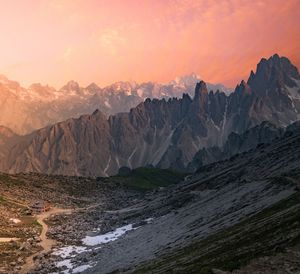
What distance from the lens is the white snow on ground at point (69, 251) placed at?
106 metres

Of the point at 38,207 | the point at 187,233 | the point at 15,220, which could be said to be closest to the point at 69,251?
the point at 187,233

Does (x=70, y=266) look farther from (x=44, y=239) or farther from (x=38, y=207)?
(x=38, y=207)

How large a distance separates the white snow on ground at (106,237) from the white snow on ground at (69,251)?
6.67 metres

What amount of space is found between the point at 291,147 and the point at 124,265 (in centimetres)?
10167

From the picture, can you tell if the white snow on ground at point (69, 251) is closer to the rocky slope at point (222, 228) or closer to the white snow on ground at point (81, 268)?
the rocky slope at point (222, 228)

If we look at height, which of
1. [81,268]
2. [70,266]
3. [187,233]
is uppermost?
[70,266]

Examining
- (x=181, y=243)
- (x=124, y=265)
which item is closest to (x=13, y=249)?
(x=124, y=265)

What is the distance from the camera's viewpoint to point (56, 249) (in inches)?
4446

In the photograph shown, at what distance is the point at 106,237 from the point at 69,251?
21719 mm

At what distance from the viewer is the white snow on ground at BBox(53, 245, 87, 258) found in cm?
10645

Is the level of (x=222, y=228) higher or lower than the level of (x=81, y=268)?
higher

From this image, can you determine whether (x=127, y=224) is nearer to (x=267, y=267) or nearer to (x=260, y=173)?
(x=260, y=173)

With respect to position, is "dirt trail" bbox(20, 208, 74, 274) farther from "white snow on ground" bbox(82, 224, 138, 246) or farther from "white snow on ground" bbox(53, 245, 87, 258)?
"white snow on ground" bbox(82, 224, 138, 246)

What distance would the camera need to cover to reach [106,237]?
132 metres
